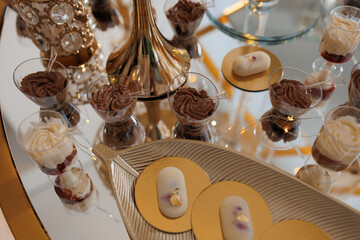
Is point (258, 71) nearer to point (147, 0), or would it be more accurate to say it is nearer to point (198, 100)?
point (198, 100)

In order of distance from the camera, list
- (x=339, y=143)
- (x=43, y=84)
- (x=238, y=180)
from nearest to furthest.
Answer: (x=339, y=143), (x=238, y=180), (x=43, y=84)

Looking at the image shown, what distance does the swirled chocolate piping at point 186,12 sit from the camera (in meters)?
1.08

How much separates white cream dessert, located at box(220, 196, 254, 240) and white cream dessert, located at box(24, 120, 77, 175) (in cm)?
35

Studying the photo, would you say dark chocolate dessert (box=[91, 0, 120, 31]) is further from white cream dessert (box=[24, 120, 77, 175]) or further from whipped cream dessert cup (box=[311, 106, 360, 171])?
whipped cream dessert cup (box=[311, 106, 360, 171])

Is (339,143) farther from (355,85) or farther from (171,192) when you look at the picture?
(171,192)

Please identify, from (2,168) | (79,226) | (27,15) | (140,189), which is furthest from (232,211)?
(27,15)

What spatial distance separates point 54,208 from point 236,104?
541 mm

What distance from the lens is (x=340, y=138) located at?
76 centimetres

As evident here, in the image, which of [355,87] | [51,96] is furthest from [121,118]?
[355,87]

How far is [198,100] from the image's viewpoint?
0.89 m

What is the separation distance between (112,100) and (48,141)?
189 millimetres

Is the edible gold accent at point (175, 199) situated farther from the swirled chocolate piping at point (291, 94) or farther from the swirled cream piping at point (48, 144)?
the swirled chocolate piping at point (291, 94)

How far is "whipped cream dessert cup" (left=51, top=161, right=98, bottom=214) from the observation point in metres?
0.86

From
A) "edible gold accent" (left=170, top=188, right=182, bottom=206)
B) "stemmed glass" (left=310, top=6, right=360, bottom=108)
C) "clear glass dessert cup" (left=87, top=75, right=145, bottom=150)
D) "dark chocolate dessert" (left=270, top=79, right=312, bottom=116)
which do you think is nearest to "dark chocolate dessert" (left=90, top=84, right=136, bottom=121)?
"clear glass dessert cup" (left=87, top=75, right=145, bottom=150)
